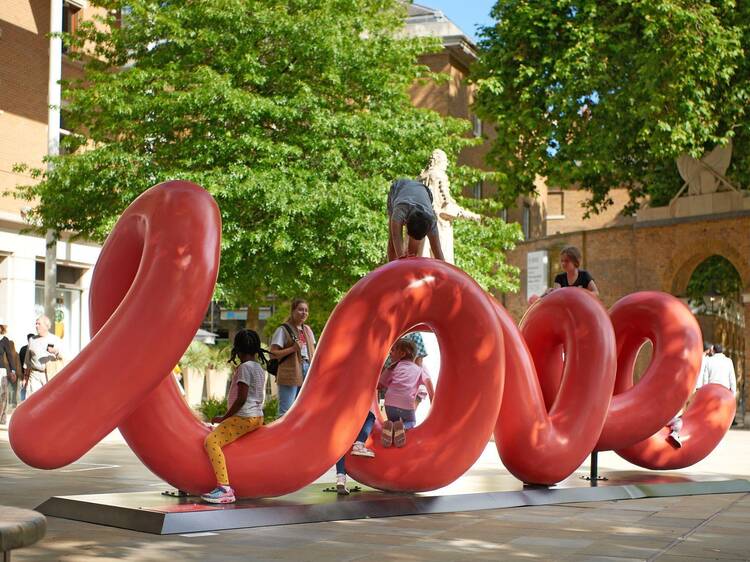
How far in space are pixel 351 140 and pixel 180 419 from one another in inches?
678

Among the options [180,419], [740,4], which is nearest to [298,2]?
[740,4]

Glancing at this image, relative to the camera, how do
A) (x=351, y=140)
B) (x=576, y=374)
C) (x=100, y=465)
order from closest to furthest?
(x=576, y=374) → (x=100, y=465) → (x=351, y=140)

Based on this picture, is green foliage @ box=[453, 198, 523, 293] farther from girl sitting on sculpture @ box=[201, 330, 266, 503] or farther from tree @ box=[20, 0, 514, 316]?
girl sitting on sculpture @ box=[201, 330, 266, 503]

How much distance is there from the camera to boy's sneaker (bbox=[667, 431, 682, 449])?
1195 cm

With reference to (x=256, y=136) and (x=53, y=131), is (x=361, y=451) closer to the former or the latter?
(x=256, y=136)

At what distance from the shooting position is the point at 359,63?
25.9 m

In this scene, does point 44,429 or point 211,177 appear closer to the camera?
point 44,429

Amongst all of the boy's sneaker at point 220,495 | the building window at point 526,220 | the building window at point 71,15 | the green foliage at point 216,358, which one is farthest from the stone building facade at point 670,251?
the boy's sneaker at point 220,495

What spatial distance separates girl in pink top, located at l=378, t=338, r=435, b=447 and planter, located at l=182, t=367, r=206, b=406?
16.3 metres

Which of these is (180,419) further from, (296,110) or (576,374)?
(296,110)

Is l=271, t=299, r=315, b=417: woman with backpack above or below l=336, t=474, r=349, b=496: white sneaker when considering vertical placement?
above

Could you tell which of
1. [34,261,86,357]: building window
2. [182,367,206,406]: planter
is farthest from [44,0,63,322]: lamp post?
[34,261,86,357]: building window

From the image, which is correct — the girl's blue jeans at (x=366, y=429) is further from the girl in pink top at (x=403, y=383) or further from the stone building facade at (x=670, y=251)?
the stone building facade at (x=670, y=251)

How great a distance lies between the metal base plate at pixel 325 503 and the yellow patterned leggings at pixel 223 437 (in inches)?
10.2
